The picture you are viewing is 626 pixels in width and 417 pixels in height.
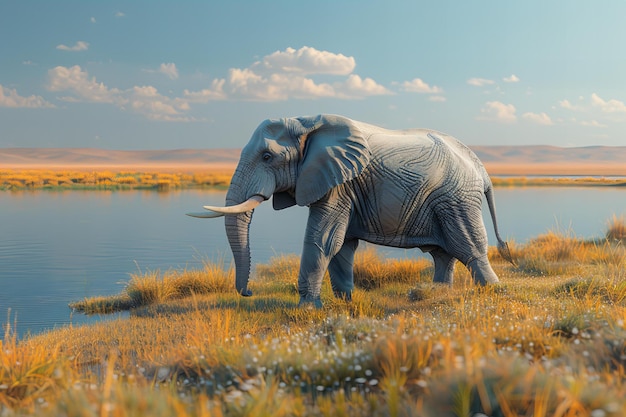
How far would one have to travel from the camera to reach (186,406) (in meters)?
4.09

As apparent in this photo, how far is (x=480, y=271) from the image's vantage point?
32.0ft

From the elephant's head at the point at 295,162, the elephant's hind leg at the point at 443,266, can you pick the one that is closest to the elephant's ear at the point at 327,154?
the elephant's head at the point at 295,162

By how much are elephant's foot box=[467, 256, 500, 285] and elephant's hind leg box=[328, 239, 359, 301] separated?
177cm

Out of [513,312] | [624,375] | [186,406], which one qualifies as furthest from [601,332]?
[186,406]

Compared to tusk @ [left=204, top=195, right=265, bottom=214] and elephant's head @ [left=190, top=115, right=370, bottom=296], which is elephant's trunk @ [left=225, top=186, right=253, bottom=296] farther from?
tusk @ [left=204, top=195, right=265, bottom=214]

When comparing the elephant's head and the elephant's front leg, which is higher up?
the elephant's head

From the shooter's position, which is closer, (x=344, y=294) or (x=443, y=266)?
(x=344, y=294)

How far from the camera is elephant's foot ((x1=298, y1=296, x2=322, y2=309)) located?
8852 mm

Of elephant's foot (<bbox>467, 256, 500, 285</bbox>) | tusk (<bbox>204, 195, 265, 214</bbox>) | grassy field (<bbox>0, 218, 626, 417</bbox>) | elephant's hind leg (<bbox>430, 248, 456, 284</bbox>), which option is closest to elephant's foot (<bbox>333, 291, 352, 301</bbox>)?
grassy field (<bbox>0, 218, 626, 417</bbox>)

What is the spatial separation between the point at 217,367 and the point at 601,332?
3222 millimetres

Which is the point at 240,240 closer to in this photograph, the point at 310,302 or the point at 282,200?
the point at 282,200

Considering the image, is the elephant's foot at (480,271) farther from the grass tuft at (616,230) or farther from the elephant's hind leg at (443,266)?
the grass tuft at (616,230)

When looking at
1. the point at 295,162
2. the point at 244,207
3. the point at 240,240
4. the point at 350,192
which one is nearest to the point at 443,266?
the point at 350,192

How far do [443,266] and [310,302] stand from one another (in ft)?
8.27
